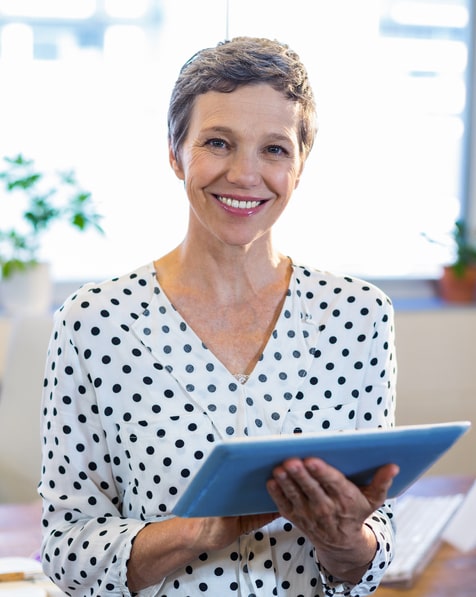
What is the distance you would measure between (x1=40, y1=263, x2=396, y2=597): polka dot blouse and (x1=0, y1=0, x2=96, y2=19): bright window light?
90.8 inches

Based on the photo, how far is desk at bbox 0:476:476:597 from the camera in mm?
1497

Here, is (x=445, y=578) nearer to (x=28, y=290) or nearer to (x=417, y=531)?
(x=417, y=531)

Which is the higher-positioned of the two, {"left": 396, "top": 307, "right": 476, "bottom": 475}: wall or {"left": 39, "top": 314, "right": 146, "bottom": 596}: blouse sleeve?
{"left": 39, "top": 314, "right": 146, "bottom": 596}: blouse sleeve

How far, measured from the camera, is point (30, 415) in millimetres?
2430

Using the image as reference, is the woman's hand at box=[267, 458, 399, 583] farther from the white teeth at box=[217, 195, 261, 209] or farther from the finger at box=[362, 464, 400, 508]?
the white teeth at box=[217, 195, 261, 209]

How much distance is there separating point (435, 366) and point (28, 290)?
144 cm

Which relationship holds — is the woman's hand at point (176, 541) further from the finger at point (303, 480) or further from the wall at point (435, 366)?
the wall at point (435, 366)

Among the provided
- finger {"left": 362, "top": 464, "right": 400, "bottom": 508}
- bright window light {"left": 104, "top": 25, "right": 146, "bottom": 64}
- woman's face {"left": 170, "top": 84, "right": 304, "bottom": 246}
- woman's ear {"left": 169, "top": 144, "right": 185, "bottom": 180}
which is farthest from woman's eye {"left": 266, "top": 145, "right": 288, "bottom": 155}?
bright window light {"left": 104, "top": 25, "right": 146, "bottom": 64}

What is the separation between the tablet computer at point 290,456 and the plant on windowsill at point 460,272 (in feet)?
9.20

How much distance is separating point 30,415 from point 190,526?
55.3 inches

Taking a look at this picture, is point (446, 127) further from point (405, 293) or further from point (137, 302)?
point (137, 302)

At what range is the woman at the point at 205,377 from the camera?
1.21 metres

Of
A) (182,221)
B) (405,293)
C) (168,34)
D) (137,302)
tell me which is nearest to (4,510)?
(137,302)

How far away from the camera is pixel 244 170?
1214 mm
